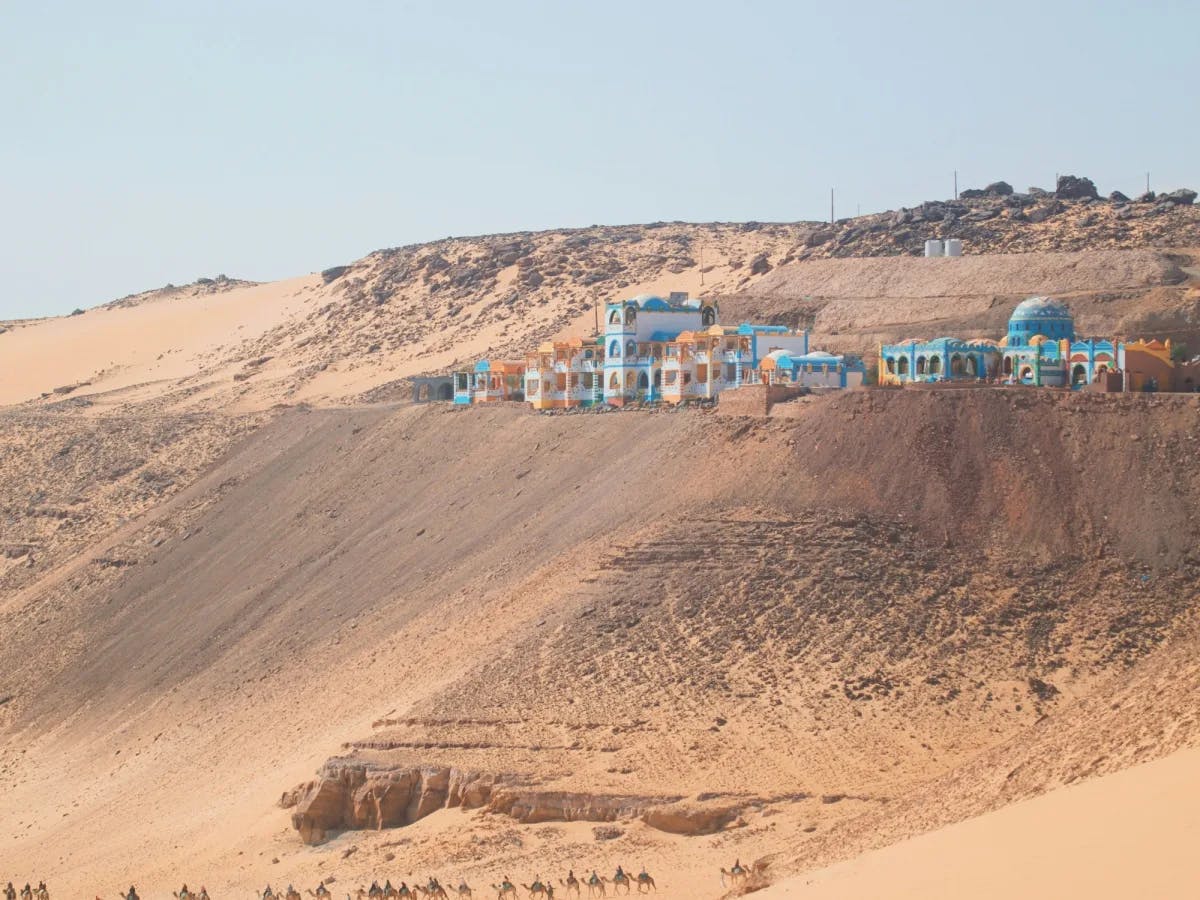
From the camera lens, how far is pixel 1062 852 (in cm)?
1784

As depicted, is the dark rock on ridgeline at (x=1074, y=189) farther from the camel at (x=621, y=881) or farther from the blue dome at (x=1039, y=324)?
the camel at (x=621, y=881)

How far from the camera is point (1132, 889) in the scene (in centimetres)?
1619

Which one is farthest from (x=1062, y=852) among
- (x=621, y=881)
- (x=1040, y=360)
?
(x=1040, y=360)

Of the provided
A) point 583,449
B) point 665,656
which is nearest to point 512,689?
point 665,656

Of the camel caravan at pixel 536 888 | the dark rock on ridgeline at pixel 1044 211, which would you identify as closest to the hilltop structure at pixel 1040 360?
the dark rock on ridgeline at pixel 1044 211

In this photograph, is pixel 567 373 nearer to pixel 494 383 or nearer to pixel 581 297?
pixel 494 383

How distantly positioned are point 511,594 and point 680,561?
13.8 feet

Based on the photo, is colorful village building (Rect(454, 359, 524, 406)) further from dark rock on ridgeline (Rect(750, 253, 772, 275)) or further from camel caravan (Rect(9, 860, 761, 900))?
camel caravan (Rect(9, 860, 761, 900))

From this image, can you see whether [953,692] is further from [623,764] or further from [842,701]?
[623,764]

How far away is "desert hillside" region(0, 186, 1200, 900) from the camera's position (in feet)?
93.3

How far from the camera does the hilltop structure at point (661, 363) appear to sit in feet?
166

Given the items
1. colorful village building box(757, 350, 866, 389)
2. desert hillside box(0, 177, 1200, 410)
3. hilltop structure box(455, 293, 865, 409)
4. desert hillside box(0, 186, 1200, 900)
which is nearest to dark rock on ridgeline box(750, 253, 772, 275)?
desert hillside box(0, 177, 1200, 410)

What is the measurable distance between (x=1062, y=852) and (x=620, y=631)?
17625 mm

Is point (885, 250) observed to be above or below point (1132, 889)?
above
